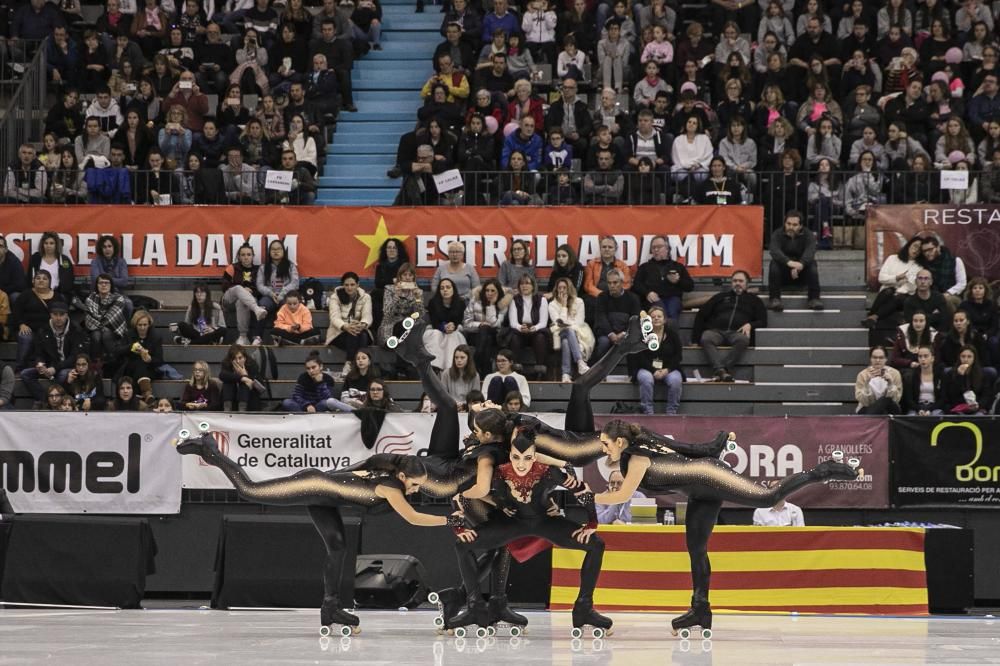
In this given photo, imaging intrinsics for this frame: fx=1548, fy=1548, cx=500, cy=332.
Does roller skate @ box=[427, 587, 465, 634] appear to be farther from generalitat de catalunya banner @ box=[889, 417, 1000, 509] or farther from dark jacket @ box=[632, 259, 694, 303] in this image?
dark jacket @ box=[632, 259, 694, 303]

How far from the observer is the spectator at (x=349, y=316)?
20500 mm

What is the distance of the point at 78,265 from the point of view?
22.2 metres

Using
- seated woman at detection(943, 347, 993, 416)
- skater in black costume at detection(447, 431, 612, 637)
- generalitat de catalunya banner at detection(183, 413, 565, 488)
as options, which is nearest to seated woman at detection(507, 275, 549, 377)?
generalitat de catalunya banner at detection(183, 413, 565, 488)

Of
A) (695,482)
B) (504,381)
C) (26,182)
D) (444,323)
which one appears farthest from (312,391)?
(695,482)

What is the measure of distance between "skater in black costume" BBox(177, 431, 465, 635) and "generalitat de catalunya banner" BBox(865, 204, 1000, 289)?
1105 cm

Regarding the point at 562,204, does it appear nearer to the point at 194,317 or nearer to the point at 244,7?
the point at 194,317

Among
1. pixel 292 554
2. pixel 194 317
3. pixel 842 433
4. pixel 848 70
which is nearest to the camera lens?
pixel 292 554

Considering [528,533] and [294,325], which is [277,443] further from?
[528,533]

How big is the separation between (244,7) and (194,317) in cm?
701

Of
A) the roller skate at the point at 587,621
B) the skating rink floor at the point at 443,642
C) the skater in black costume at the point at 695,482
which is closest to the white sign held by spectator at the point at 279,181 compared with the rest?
the skating rink floor at the point at 443,642

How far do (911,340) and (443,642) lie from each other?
9737mm

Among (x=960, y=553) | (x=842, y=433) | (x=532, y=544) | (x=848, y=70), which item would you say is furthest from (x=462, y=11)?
(x=532, y=544)

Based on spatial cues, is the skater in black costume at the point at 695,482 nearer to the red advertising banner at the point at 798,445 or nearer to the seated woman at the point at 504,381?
the red advertising banner at the point at 798,445

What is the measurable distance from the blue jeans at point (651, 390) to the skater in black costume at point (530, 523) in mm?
7194
